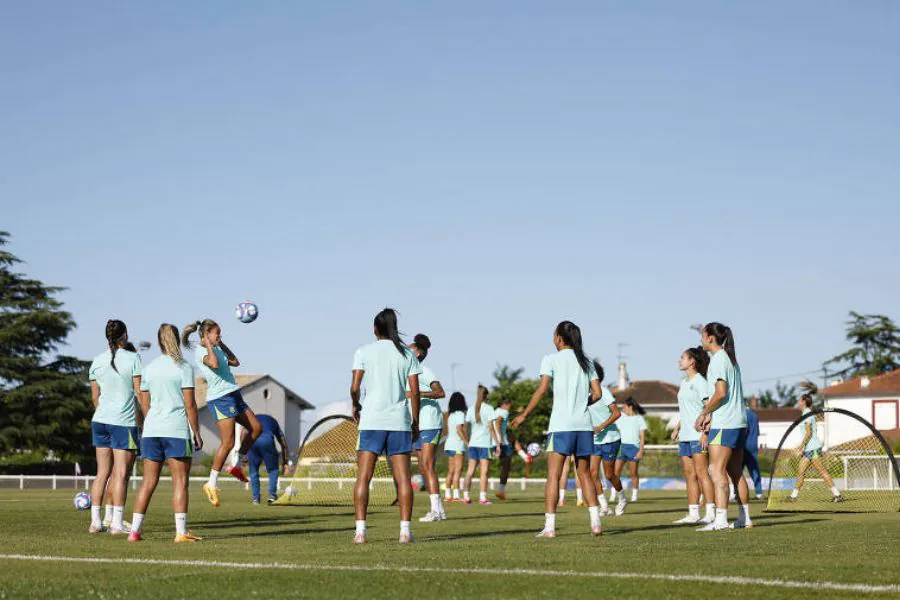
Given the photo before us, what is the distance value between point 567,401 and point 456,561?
3769mm

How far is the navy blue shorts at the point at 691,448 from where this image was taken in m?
17.1

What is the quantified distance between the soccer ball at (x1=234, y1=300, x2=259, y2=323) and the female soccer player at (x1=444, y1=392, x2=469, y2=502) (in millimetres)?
4574

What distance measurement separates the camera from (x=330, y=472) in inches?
1054

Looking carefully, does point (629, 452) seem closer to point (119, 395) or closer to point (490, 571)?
point (119, 395)

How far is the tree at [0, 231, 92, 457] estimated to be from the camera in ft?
224

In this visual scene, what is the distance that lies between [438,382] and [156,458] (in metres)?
5.39

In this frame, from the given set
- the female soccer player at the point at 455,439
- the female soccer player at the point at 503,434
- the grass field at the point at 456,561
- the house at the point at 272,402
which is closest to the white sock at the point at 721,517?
the grass field at the point at 456,561

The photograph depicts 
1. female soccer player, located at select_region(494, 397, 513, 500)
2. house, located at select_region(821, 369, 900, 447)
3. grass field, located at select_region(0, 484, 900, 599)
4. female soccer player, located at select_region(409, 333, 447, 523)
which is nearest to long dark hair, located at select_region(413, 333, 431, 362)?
female soccer player, located at select_region(409, 333, 447, 523)

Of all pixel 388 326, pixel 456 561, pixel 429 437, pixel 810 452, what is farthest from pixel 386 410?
pixel 810 452

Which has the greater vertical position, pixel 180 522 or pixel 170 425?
pixel 170 425

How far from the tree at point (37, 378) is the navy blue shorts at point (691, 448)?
54.5 metres

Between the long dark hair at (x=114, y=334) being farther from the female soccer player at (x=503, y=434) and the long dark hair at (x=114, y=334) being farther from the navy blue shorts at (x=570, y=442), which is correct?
the female soccer player at (x=503, y=434)

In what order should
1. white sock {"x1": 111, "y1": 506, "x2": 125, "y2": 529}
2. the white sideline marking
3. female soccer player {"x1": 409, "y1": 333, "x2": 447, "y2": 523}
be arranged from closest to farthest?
the white sideline marking
white sock {"x1": 111, "y1": 506, "x2": 125, "y2": 529}
female soccer player {"x1": 409, "y1": 333, "x2": 447, "y2": 523}

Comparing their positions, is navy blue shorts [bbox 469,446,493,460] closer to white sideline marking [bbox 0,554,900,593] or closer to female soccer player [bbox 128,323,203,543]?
female soccer player [bbox 128,323,203,543]
